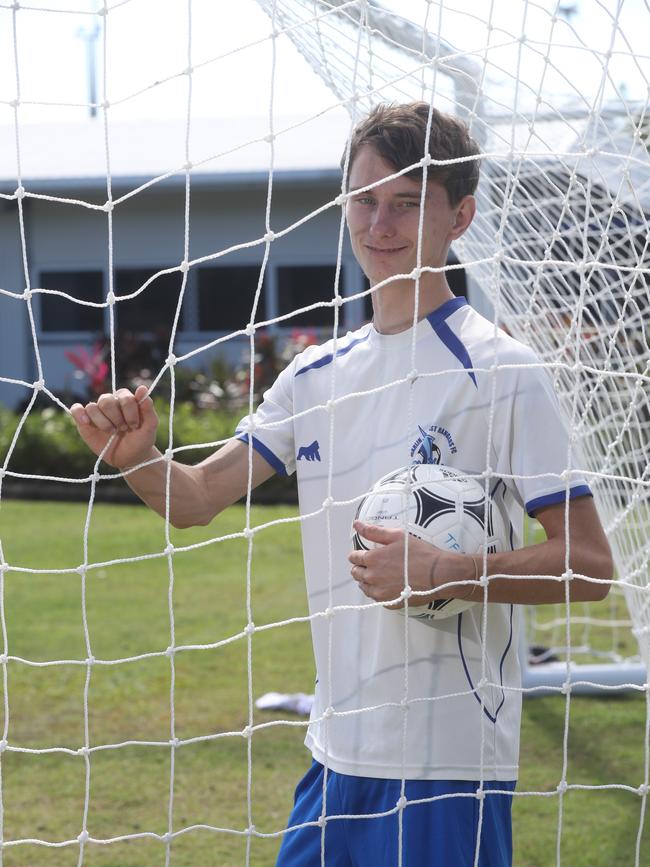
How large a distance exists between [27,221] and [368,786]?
15.2 m

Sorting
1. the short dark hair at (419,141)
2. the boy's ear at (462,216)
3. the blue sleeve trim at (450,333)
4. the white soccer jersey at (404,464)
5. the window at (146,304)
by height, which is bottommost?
the window at (146,304)

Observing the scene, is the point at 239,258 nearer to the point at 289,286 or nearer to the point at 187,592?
the point at 289,286

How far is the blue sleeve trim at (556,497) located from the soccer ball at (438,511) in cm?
10

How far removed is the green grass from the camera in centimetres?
→ 395

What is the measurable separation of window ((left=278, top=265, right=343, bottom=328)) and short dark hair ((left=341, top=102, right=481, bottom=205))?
13216 mm

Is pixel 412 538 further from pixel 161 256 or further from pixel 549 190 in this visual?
pixel 161 256

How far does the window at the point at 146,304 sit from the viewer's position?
15523 millimetres

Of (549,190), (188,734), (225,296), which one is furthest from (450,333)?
(225,296)

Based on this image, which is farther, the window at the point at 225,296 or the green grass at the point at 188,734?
the window at the point at 225,296

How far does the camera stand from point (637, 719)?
5.17 m

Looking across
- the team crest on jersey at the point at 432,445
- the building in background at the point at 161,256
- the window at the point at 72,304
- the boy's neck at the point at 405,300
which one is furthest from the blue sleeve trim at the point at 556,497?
the window at the point at 72,304

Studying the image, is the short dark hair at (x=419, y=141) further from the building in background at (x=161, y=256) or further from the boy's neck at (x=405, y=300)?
the building in background at (x=161, y=256)

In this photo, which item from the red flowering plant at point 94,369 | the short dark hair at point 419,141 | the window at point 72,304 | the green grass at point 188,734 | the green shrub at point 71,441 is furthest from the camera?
the window at point 72,304

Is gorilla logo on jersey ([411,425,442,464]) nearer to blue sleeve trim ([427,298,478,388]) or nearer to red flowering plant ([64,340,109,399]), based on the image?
blue sleeve trim ([427,298,478,388])
